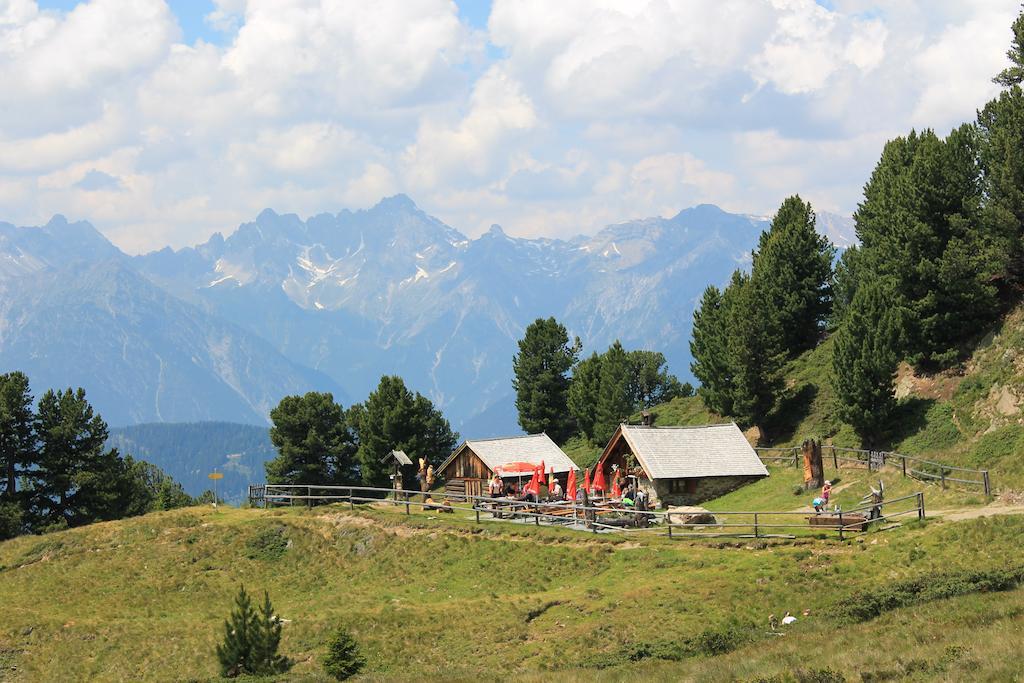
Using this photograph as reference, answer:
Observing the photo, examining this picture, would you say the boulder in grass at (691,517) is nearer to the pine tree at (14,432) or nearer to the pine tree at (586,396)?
the pine tree at (586,396)

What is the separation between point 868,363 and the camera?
61.1 m

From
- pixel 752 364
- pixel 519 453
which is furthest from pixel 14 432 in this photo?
pixel 752 364

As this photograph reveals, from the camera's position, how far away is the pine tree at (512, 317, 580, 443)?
98.7 m

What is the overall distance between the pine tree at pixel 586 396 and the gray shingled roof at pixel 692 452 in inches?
1021

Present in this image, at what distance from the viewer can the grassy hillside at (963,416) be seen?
52000 mm

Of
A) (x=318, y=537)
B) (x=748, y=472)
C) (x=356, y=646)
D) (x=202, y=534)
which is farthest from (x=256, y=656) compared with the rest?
(x=748, y=472)

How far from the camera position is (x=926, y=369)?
65438 mm

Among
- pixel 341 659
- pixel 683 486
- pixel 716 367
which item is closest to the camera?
pixel 341 659

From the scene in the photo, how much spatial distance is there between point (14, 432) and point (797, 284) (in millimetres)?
61120

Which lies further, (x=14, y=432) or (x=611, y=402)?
(x=611, y=402)

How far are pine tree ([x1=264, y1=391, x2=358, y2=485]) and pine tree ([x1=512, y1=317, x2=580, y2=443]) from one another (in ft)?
55.2

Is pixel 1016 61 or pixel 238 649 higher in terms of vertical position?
pixel 1016 61

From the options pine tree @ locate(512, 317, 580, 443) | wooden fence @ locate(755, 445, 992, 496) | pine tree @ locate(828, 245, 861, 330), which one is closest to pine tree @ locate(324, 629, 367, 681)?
wooden fence @ locate(755, 445, 992, 496)

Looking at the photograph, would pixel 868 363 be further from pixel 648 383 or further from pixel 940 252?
pixel 648 383
